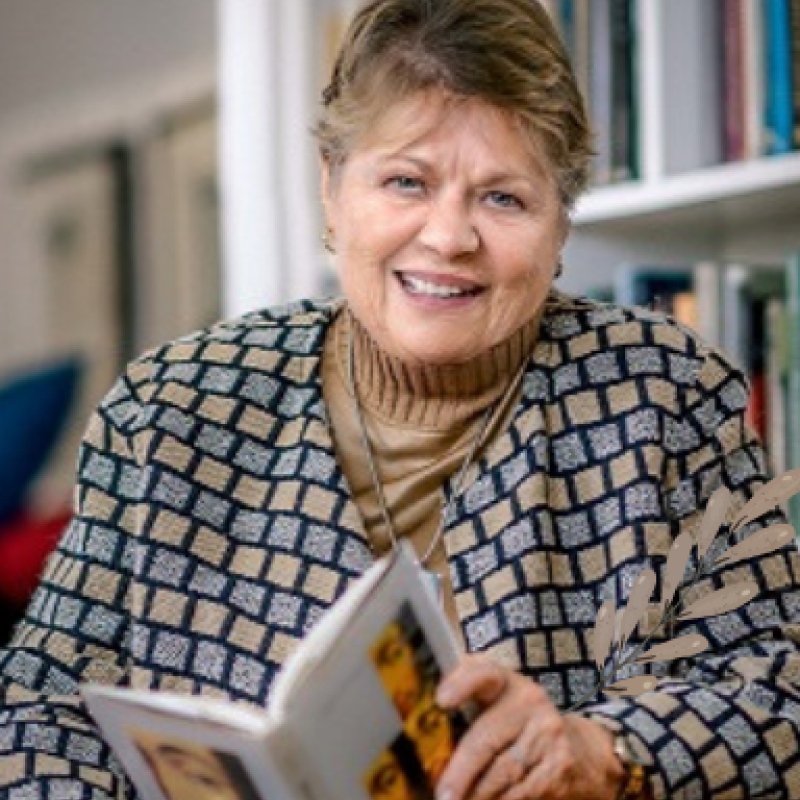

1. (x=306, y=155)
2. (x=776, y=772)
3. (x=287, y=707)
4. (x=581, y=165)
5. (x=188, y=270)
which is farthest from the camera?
(x=188, y=270)

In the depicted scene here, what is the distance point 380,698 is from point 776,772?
0.40 meters

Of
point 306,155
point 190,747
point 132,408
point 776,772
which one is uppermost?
point 306,155

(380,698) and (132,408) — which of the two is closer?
(380,698)

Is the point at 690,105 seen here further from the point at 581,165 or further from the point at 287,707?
the point at 287,707

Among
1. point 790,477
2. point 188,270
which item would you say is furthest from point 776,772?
point 188,270

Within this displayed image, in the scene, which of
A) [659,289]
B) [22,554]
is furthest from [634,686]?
[22,554]

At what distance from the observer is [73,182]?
3695 mm

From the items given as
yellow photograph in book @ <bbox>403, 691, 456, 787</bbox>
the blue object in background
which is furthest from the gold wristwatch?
the blue object in background

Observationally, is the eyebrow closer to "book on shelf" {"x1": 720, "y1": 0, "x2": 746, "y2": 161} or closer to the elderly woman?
the elderly woman

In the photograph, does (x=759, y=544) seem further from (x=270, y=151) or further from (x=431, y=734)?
(x=270, y=151)

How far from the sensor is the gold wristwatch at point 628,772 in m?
1.34

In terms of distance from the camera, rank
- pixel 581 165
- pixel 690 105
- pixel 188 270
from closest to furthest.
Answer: pixel 581 165
pixel 690 105
pixel 188 270

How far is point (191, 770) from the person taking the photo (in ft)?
4.01

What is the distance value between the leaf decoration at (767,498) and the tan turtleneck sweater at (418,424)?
0.75 feet
